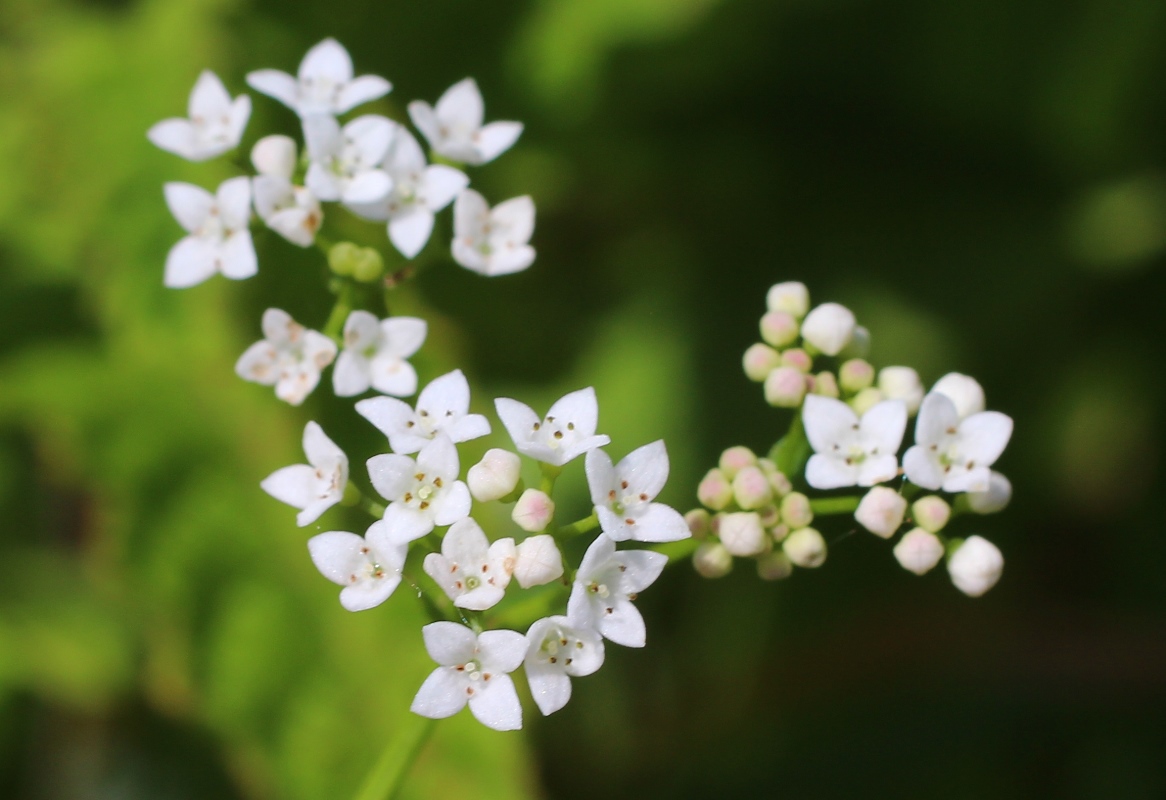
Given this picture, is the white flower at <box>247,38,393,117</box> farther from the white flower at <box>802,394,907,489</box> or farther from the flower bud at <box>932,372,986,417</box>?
→ the flower bud at <box>932,372,986,417</box>

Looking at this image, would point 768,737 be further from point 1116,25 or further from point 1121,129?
point 1116,25

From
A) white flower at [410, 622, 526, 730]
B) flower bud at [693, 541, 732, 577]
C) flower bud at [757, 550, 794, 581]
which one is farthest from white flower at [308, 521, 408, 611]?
flower bud at [757, 550, 794, 581]

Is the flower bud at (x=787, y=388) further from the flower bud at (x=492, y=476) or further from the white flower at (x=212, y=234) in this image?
the white flower at (x=212, y=234)

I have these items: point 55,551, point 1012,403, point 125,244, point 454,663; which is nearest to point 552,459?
point 454,663

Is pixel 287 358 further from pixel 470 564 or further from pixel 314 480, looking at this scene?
pixel 470 564

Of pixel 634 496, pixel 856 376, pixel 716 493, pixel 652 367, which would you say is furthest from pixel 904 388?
pixel 652 367

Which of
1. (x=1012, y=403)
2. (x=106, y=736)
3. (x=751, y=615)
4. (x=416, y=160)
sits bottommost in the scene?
(x=106, y=736)
